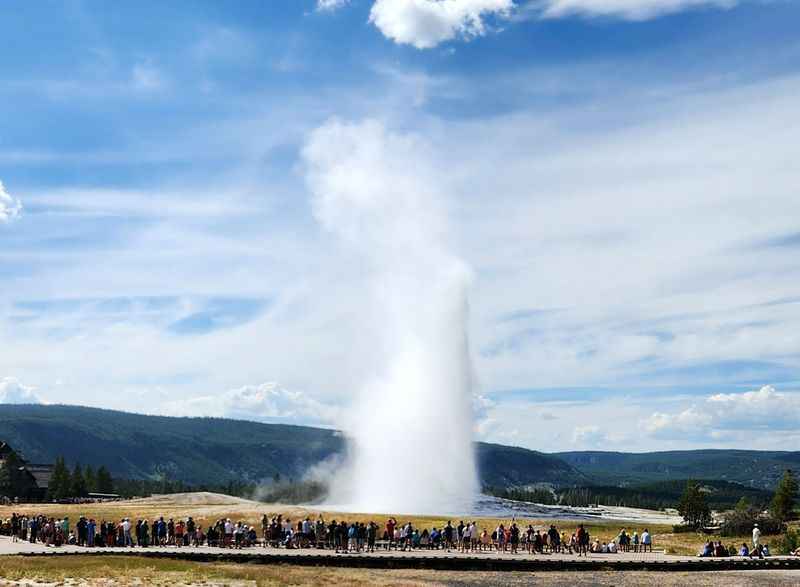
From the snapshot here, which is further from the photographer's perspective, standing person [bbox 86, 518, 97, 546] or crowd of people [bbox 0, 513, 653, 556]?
crowd of people [bbox 0, 513, 653, 556]

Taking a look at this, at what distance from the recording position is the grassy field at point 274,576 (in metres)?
30.0

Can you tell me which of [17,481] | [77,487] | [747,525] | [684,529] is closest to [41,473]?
[77,487]

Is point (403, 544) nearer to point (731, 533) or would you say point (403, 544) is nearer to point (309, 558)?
point (309, 558)

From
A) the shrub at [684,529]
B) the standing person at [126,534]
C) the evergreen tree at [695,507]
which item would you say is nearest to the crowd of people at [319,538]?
the standing person at [126,534]

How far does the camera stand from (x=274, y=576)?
33125mm

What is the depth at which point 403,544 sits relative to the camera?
4466cm

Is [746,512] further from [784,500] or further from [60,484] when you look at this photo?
[60,484]

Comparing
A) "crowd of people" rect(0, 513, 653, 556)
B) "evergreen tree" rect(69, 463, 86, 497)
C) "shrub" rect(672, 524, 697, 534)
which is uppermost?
"evergreen tree" rect(69, 463, 86, 497)

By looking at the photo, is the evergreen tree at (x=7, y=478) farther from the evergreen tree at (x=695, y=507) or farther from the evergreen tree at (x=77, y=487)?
the evergreen tree at (x=695, y=507)

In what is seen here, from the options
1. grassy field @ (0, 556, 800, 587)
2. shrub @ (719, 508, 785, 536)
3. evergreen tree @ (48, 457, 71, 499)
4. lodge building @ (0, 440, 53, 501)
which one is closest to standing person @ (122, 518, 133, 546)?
grassy field @ (0, 556, 800, 587)

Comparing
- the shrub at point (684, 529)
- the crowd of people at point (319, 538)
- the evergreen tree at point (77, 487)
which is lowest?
the shrub at point (684, 529)

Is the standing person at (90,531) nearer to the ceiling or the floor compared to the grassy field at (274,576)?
nearer to the ceiling

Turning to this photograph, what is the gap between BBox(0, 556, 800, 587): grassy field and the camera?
30.0 m

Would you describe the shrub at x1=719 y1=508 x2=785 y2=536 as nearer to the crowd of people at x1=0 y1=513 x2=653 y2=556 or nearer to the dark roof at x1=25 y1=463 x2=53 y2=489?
the crowd of people at x1=0 y1=513 x2=653 y2=556
